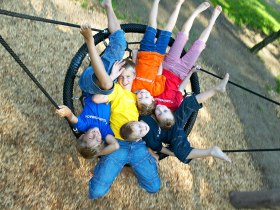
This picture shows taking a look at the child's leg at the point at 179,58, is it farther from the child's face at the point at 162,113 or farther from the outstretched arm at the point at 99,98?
the outstretched arm at the point at 99,98

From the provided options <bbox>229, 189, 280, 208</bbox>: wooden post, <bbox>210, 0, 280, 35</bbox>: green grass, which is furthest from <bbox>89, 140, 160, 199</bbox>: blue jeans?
<bbox>210, 0, 280, 35</bbox>: green grass

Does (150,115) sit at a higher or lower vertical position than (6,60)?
higher

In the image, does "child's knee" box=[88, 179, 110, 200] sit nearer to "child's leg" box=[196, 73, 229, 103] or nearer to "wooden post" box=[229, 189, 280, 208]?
"child's leg" box=[196, 73, 229, 103]

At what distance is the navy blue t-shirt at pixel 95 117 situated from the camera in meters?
3.15

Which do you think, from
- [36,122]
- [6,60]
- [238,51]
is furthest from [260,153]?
[6,60]

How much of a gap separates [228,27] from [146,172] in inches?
185

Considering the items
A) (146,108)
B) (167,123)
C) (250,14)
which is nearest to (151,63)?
(146,108)

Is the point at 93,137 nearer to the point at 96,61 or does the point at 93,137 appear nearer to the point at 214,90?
the point at 96,61

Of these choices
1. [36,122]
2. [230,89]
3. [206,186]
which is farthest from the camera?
[230,89]

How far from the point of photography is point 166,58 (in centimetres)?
389

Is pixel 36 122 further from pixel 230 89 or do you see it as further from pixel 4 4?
→ pixel 230 89

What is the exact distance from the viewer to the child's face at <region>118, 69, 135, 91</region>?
11.3 feet

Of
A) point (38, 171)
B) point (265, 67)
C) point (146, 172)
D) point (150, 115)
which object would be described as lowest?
point (265, 67)

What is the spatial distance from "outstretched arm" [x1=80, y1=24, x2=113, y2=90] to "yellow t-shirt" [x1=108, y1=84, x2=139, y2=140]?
429 mm
